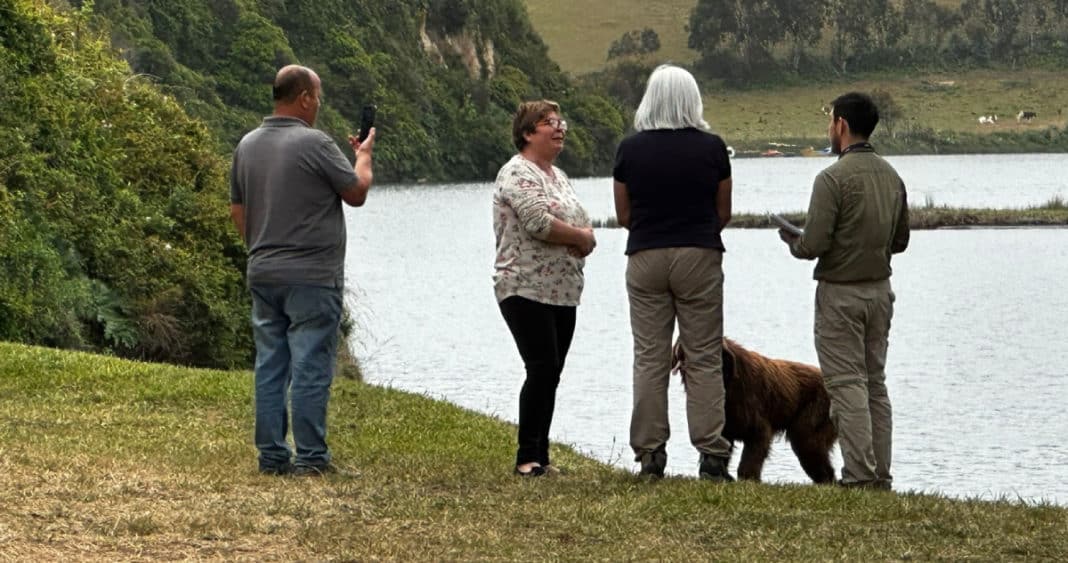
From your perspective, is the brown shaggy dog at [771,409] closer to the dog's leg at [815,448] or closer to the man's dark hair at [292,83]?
the dog's leg at [815,448]

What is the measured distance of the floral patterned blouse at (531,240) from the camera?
9648 millimetres

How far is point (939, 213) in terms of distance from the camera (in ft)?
258

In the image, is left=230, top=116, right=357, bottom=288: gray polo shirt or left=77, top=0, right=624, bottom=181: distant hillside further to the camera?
left=77, top=0, right=624, bottom=181: distant hillside

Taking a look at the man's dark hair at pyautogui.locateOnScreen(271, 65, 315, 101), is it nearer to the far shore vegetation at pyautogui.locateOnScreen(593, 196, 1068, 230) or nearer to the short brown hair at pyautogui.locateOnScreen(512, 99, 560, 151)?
the short brown hair at pyautogui.locateOnScreen(512, 99, 560, 151)

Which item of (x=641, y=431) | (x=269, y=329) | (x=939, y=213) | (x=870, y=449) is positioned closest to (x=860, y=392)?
(x=870, y=449)

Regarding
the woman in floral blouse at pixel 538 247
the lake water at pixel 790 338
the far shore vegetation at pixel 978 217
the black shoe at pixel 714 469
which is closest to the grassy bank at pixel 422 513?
the black shoe at pixel 714 469

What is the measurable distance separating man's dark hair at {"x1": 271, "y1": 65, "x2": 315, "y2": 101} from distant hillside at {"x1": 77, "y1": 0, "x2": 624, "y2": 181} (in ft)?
315

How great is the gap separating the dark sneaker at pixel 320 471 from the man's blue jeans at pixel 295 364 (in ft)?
0.09

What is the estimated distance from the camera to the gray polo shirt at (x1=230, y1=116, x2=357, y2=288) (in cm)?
945

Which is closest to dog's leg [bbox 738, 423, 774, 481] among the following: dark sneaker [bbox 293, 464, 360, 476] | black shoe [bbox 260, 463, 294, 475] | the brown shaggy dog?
the brown shaggy dog

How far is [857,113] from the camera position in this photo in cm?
1011

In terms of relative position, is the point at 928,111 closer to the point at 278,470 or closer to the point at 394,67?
the point at 394,67

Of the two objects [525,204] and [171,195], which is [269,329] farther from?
[171,195]

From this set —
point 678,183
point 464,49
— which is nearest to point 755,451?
point 678,183
